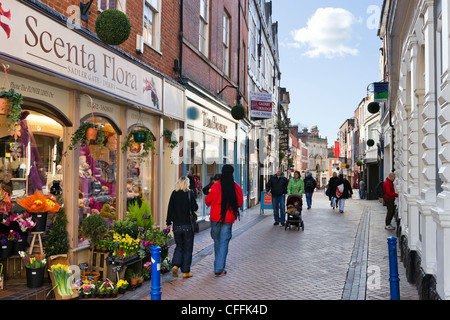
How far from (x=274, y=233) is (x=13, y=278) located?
7851 millimetres

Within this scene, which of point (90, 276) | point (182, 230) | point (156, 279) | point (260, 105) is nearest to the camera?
point (156, 279)

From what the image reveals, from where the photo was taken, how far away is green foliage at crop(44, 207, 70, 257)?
6.46m

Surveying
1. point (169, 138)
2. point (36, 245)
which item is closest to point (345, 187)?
point (169, 138)

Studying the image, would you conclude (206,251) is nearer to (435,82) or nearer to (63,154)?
(63,154)

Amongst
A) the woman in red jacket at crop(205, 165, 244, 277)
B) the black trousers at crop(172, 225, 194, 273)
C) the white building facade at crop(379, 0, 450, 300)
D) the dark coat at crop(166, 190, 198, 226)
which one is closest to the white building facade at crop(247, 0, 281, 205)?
the woman in red jacket at crop(205, 165, 244, 277)

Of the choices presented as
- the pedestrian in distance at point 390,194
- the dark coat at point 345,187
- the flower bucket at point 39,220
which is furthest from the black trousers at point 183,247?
the dark coat at point 345,187

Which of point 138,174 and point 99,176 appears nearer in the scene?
point 99,176

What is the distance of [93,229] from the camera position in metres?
6.83

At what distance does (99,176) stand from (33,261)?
8.15ft

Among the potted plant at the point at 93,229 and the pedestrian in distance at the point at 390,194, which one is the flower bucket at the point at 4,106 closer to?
the potted plant at the point at 93,229

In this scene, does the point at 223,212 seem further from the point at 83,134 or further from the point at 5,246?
the point at 5,246

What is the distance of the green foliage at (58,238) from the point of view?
254 inches

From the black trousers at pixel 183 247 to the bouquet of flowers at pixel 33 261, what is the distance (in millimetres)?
2177

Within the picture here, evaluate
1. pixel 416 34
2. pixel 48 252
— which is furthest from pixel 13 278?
pixel 416 34
